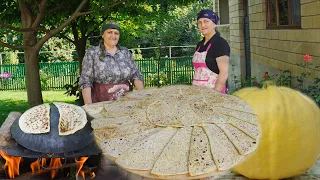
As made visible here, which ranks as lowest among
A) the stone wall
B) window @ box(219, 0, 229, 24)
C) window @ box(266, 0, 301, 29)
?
the stone wall

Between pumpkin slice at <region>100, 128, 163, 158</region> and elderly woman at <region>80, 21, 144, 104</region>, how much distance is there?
7.51 feet

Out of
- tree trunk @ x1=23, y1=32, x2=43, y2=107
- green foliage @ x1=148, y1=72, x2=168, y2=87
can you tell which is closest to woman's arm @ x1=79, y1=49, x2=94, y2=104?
tree trunk @ x1=23, y1=32, x2=43, y2=107

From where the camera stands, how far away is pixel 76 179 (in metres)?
3.40

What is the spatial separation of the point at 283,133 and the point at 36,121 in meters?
1.76

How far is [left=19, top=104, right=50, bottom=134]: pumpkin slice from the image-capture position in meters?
2.85

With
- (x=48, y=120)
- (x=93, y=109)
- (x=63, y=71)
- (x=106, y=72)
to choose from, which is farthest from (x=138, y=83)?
(x=63, y=71)

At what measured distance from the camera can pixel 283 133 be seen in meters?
3.59

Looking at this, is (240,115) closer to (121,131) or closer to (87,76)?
(121,131)

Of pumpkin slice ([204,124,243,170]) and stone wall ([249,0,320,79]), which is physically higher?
stone wall ([249,0,320,79])

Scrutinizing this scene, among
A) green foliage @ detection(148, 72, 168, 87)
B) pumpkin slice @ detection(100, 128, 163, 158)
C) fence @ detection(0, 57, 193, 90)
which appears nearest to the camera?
pumpkin slice @ detection(100, 128, 163, 158)

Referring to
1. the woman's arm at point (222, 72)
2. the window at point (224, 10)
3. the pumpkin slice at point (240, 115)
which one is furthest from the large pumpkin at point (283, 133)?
the window at point (224, 10)

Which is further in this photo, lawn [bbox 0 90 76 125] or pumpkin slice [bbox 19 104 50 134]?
lawn [bbox 0 90 76 125]

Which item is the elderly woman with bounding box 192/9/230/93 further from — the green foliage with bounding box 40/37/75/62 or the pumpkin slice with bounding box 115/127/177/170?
the green foliage with bounding box 40/37/75/62

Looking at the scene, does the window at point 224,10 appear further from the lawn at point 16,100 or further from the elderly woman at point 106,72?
the elderly woman at point 106,72
